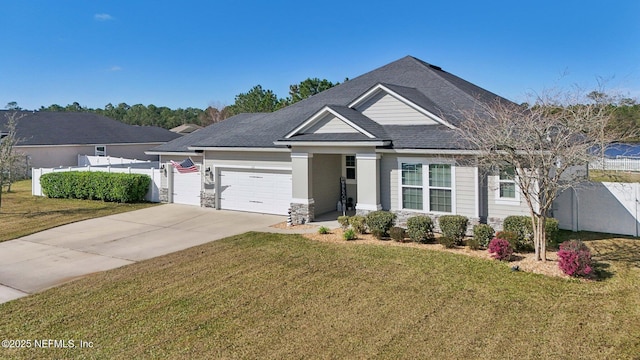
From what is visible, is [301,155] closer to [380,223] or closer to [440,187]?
[380,223]

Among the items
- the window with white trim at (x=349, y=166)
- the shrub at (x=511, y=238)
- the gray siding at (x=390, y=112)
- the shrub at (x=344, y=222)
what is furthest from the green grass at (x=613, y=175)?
the window with white trim at (x=349, y=166)

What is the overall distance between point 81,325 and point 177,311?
5.03ft

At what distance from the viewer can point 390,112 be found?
15.5 m

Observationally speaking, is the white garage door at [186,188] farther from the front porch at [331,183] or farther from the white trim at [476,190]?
the white trim at [476,190]

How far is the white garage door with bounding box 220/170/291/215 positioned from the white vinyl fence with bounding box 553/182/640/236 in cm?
985

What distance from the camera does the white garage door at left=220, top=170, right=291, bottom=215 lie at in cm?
1738

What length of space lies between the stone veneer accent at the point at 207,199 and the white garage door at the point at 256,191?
374 millimetres

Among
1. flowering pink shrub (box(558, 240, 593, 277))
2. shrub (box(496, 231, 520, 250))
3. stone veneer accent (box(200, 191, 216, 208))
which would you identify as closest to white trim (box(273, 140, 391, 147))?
shrub (box(496, 231, 520, 250))

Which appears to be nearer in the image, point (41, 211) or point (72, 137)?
A: point (41, 211)

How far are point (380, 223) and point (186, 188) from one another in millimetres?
11062

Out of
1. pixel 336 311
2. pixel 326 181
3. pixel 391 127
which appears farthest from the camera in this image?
pixel 326 181

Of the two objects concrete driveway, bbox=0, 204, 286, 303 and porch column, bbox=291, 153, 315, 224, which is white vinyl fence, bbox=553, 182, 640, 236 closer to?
porch column, bbox=291, 153, 315, 224

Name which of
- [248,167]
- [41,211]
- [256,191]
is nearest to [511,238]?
[256,191]

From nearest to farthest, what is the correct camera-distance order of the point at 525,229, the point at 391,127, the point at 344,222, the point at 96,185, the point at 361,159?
the point at 525,229 < the point at 344,222 < the point at 361,159 < the point at 391,127 < the point at 96,185
